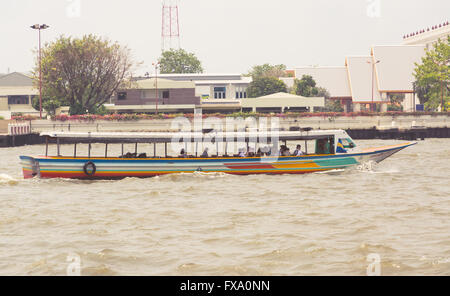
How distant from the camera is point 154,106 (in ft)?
235

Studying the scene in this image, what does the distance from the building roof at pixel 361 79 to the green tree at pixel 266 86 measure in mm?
10755

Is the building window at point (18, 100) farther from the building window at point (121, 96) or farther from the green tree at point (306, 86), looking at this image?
the green tree at point (306, 86)

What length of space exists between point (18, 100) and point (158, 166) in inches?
2732

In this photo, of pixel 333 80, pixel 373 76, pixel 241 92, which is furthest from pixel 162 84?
pixel 373 76

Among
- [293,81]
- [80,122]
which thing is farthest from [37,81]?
[293,81]

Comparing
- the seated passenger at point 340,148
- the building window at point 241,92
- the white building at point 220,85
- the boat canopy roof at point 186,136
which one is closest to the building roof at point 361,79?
the white building at point 220,85

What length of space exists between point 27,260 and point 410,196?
42.9ft

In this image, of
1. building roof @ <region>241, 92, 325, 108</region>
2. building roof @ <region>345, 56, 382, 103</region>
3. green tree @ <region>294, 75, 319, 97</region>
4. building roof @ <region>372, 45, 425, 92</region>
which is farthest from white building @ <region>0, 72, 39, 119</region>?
building roof @ <region>372, 45, 425, 92</region>

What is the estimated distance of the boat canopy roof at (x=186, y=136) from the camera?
2305cm

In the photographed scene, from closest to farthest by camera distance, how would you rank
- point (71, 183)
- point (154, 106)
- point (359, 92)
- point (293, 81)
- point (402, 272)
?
point (402, 272) → point (71, 183) → point (154, 106) → point (359, 92) → point (293, 81)

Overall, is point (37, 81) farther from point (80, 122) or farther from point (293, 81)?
point (293, 81)

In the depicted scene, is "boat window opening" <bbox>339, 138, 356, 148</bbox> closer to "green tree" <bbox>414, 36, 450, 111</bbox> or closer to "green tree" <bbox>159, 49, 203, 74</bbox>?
"green tree" <bbox>414, 36, 450, 111</bbox>

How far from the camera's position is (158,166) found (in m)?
23.2

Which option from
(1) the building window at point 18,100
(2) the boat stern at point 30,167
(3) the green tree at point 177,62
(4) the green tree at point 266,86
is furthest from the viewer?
(3) the green tree at point 177,62
